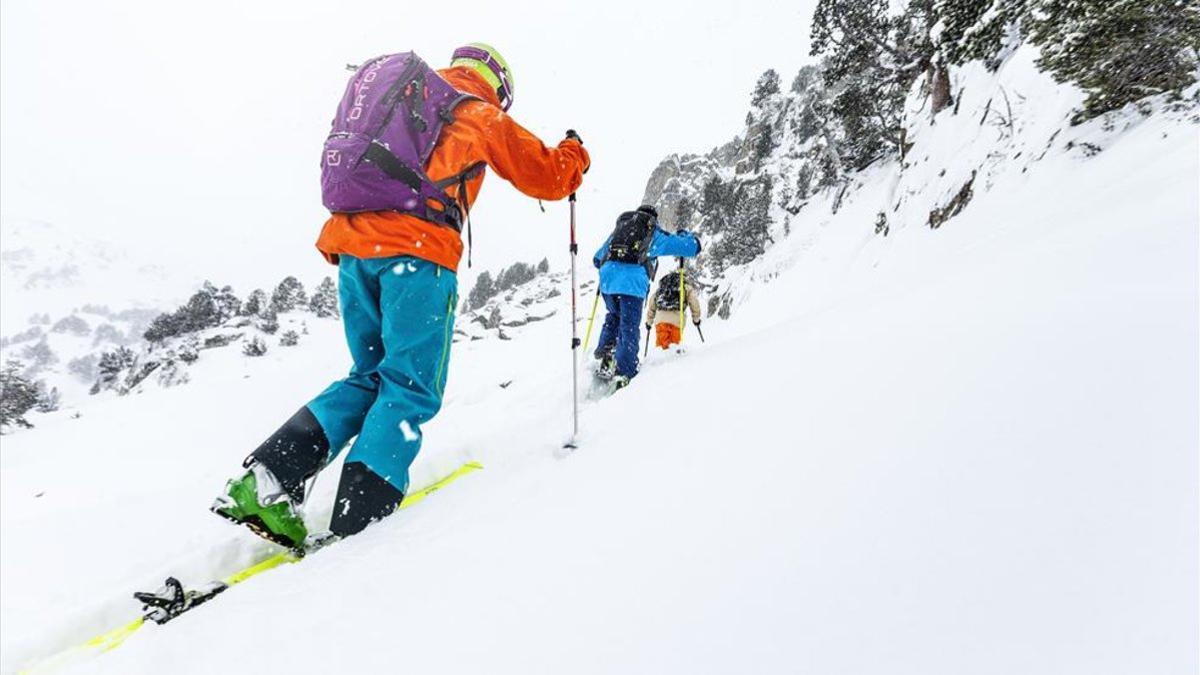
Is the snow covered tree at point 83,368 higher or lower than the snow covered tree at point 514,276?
higher

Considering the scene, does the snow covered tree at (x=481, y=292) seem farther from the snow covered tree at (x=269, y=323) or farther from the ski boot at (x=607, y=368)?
the ski boot at (x=607, y=368)

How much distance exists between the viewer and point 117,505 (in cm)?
461

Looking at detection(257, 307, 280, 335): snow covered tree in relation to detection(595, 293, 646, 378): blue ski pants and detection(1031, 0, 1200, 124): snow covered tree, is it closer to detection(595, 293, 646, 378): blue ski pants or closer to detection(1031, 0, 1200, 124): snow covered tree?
detection(595, 293, 646, 378): blue ski pants

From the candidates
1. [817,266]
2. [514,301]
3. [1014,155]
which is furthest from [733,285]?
[514,301]

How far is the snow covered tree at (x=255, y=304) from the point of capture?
44188mm

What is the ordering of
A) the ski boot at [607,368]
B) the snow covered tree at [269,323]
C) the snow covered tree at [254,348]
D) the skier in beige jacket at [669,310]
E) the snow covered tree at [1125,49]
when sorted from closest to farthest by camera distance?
1. the snow covered tree at [1125,49]
2. the ski boot at [607,368]
3. the skier in beige jacket at [669,310]
4. the snow covered tree at [254,348]
5. the snow covered tree at [269,323]

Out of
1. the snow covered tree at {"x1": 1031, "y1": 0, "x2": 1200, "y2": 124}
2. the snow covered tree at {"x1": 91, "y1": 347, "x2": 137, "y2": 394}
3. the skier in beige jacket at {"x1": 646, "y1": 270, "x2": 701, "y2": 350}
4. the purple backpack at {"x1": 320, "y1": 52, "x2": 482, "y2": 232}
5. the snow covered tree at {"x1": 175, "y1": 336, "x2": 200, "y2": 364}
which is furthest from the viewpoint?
the snow covered tree at {"x1": 91, "y1": 347, "x2": 137, "y2": 394}

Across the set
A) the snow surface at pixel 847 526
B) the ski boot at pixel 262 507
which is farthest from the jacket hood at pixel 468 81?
the ski boot at pixel 262 507

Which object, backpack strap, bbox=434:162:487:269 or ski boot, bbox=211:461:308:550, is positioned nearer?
ski boot, bbox=211:461:308:550

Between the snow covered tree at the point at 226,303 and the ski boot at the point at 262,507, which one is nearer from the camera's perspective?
the ski boot at the point at 262,507

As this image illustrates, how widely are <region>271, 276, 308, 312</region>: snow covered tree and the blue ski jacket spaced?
158 feet

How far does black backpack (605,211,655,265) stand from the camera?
17.7ft

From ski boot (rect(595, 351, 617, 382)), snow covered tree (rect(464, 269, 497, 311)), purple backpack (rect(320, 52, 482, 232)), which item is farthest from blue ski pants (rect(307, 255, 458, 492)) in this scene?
snow covered tree (rect(464, 269, 497, 311))

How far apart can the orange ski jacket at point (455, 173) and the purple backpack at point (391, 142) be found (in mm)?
48
